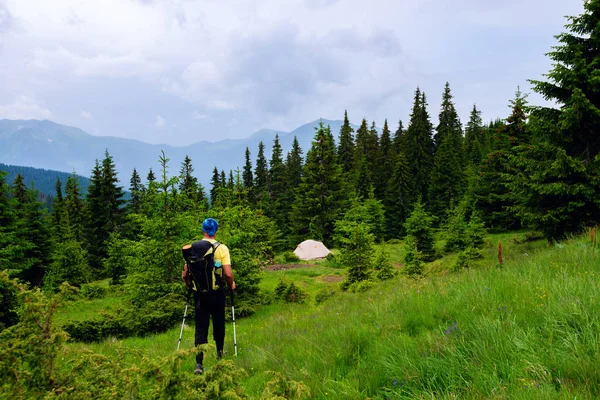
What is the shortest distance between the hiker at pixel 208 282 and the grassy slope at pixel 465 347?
2.97ft

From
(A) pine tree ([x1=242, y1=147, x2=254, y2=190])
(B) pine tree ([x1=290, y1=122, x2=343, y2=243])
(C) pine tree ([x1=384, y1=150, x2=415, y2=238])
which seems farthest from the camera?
(A) pine tree ([x1=242, y1=147, x2=254, y2=190])

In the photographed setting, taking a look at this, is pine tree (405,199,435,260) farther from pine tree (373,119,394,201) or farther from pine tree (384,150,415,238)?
pine tree (373,119,394,201)

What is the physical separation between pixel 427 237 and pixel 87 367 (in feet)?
93.1

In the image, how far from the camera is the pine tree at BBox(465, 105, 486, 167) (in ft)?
177

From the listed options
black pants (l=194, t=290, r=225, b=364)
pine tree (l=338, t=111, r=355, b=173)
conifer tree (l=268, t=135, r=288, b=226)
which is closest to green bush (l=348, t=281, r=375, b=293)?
black pants (l=194, t=290, r=225, b=364)

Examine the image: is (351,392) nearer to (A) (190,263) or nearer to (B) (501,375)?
(B) (501,375)

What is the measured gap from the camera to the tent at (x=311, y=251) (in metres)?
36.5

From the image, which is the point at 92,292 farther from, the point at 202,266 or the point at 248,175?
the point at 248,175

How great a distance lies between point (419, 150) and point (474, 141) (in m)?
12.3

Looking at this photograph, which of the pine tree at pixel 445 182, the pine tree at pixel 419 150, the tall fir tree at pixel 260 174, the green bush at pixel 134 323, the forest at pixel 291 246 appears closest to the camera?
the forest at pixel 291 246

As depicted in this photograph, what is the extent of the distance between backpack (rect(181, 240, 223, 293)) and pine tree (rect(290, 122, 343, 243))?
3708 cm

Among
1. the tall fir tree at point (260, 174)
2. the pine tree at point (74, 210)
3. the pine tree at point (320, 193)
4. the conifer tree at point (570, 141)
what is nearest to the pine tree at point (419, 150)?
the pine tree at point (320, 193)

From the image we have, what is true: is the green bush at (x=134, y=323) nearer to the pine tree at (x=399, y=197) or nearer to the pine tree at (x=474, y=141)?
the pine tree at (x=399, y=197)

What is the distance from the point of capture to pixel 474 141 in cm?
5834
